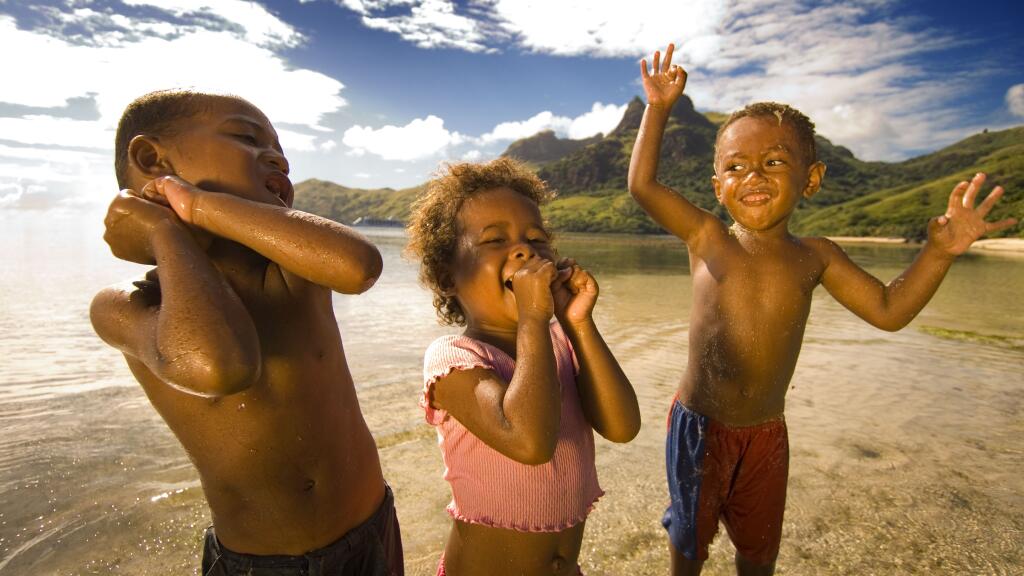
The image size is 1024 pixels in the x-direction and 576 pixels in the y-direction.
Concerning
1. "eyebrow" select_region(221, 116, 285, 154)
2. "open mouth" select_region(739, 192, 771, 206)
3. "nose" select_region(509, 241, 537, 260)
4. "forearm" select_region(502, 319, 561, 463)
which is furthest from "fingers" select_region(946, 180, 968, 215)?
"eyebrow" select_region(221, 116, 285, 154)

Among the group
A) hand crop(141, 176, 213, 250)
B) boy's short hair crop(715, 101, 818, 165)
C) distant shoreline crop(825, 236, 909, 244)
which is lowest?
distant shoreline crop(825, 236, 909, 244)

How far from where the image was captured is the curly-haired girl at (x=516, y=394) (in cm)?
159

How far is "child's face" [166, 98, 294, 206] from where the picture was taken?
64.7 inches

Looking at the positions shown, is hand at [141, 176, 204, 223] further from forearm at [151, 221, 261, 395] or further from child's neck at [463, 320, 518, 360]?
child's neck at [463, 320, 518, 360]

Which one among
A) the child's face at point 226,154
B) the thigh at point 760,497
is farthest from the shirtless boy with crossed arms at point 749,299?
the child's face at point 226,154

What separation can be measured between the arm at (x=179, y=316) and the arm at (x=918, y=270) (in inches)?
108

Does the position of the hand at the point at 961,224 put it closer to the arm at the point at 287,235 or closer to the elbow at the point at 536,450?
the elbow at the point at 536,450

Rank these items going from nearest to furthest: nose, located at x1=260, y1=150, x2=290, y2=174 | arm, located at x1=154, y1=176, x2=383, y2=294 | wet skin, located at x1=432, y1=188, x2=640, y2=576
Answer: arm, located at x1=154, y1=176, x2=383, y2=294 → wet skin, located at x1=432, y1=188, x2=640, y2=576 → nose, located at x1=260, y1=150, x2=290, y2=174

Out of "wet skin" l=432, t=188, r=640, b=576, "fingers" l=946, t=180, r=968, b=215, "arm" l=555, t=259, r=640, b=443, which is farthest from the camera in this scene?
"fingers" l=946, t=180, r=968, b=215

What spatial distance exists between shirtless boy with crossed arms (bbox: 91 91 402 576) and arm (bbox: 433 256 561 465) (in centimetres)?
44

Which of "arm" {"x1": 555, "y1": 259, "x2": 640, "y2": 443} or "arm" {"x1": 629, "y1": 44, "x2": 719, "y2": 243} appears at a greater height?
"arm" {"x1": 629, "y1": 44, "x2": 719, "y2": 243}

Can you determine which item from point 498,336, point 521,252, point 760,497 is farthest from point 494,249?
point 760,497

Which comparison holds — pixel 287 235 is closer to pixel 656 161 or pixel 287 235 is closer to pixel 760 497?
pixel 656 161

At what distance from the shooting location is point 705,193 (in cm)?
11600
